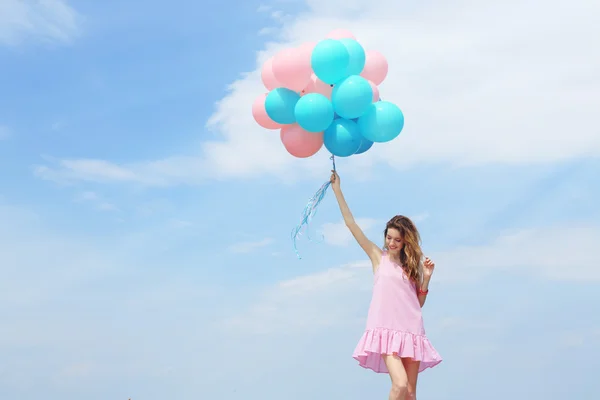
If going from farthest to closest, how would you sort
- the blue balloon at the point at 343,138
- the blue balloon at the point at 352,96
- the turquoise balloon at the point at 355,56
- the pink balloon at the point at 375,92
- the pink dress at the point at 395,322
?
the pink balloon at the point at 375,92 < the turquoise balloon at the point at 355,56 < the blue balloon at the point at 343,138 < the blue balloon at the point at 352,96 < the pink dress at the point at 395,322

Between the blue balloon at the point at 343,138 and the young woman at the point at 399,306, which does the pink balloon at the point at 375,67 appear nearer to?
the blue balloon at the point at 343,138

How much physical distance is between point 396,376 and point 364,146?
2.01 meters

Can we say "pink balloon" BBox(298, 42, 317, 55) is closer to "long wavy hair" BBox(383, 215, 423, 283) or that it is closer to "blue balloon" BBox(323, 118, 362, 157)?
"blue balloon" BBox(323, 118, 362, 157)

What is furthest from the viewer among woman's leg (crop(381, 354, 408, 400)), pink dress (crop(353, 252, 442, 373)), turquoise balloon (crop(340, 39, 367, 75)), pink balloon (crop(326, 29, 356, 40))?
pink balloon (crop(326, 29, 356, 40))

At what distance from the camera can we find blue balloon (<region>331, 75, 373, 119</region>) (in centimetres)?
544

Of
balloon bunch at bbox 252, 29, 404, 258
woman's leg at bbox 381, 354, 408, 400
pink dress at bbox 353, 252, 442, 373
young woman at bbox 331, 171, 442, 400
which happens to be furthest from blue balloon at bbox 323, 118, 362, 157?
woman's leg at bbox 381, 354, 408, 400

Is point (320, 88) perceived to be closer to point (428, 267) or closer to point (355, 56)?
point (355, 56)

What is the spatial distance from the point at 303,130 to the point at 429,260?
5.13 feet

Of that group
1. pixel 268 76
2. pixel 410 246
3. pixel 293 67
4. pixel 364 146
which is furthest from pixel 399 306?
pixel 268 76

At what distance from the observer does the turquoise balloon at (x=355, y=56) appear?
18.8 feet

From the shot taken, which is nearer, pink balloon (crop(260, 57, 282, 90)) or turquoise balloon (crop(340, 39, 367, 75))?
turquoise balloon (crop(340, 39, 367, 75))

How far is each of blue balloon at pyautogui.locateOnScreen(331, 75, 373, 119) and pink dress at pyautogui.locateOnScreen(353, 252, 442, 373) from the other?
4.10 feet

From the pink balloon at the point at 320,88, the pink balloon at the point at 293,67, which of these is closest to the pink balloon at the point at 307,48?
the pink balloon at the point at 293,67

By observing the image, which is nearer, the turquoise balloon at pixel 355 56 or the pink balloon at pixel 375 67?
the turquoise balloon at pixel 355 56
